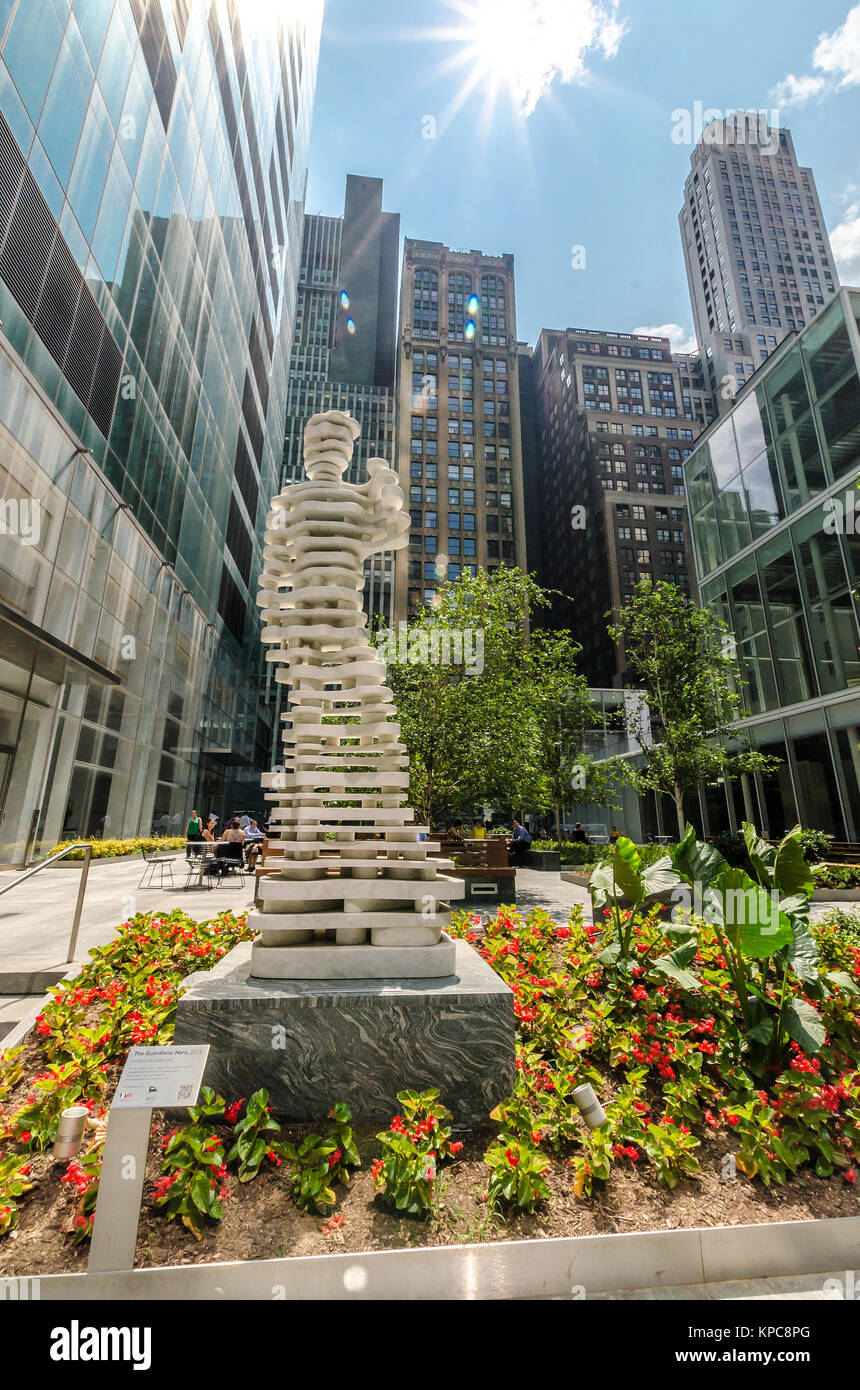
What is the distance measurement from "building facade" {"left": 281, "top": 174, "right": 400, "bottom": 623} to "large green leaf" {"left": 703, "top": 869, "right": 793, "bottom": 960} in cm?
6734

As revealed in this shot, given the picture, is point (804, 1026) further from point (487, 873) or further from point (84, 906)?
point (84, 906)

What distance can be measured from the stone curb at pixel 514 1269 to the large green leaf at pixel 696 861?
2.45 meters

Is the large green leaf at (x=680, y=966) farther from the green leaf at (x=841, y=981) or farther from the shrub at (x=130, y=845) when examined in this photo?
the shrub at (x=130, y=845)

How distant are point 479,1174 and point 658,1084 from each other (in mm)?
1551

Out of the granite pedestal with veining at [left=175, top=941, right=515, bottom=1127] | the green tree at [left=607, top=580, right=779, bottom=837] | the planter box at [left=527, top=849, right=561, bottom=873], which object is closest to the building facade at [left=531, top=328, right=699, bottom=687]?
the planter box at [left=527, top=849, right=561, bottom=873]

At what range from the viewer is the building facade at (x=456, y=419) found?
235ft

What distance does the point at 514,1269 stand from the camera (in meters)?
2.79

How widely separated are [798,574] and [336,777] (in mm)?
22731

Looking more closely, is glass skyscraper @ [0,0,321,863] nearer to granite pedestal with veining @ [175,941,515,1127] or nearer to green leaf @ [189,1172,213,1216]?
granite pedestal with veining @ [175,941,515,1127]
